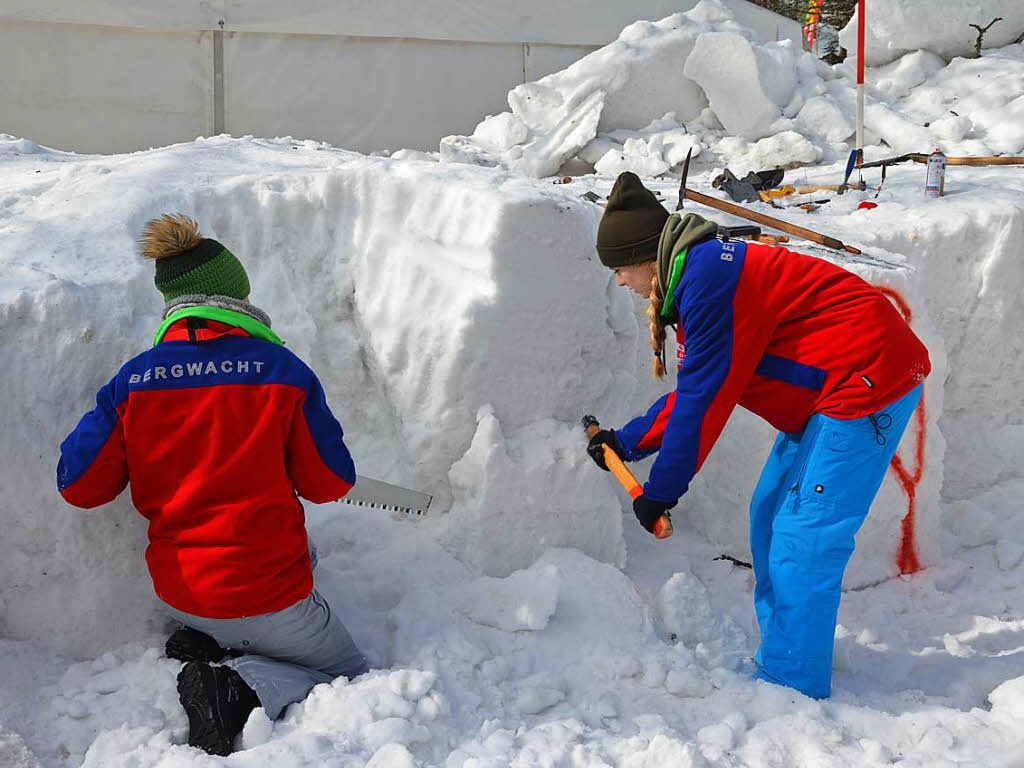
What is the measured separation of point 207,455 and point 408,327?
37.4 inches

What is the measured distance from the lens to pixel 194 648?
87.3 inches

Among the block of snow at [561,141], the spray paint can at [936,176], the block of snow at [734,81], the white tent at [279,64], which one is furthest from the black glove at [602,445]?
the white tent at [279,64]

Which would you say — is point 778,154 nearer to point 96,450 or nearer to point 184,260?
point 184,260

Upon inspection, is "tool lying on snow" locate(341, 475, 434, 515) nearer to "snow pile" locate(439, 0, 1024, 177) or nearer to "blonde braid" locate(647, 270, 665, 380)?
"blonde braid" locate(647, 270, 665, 380)

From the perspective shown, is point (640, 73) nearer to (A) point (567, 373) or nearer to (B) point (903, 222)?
(B) point (903, 222)

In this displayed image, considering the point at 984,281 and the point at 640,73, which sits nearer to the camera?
the point at 984,281

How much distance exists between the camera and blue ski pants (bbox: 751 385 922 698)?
245cm

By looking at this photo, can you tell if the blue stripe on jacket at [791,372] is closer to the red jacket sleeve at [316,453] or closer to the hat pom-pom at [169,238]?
the red jacket sleeve at [316,453]

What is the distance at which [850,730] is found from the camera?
88.7 inches

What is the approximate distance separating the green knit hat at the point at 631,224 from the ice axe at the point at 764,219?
1.62m

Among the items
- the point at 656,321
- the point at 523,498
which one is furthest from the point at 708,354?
the point at 523,498

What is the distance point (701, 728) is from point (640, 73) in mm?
5675

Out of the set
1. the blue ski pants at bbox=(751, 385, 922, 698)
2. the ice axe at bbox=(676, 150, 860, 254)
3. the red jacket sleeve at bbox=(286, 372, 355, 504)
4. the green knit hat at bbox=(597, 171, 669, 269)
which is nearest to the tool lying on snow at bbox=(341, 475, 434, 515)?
the red jacket sleeve at bbox=(286, 372, 355, 504)

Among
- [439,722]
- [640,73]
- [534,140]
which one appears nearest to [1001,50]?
[640,73]
